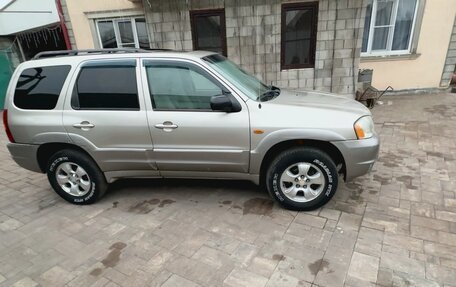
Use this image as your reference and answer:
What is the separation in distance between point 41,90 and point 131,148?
1289 millimetres

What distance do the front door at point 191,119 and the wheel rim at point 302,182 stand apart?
19.0 inches

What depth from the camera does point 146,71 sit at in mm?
3266

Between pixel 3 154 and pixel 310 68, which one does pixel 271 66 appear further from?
pixel 3 154

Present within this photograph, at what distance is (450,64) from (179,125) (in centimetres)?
895

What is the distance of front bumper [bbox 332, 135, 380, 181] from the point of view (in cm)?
297

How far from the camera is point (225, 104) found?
2.99 metres

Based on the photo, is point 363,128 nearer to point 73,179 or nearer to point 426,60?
point 73,179

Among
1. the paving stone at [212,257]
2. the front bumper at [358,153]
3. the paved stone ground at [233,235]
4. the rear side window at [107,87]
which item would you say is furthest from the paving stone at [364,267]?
the rear side window at [107,87]

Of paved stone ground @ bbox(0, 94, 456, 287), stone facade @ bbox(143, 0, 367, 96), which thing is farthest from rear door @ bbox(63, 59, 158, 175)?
stone facade @ bbox(143, 0, 367, 96)

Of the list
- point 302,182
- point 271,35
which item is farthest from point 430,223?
point 271,35

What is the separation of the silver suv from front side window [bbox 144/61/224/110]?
→ 0.01m

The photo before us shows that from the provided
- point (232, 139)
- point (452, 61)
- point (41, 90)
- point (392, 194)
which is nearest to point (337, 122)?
point (232, 139)

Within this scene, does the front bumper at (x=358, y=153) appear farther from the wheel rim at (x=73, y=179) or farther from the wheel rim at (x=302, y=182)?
the wheel rim at (x=73, y=179)

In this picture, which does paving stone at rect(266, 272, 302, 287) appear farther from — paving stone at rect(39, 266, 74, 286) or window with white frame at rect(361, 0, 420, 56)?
window with white frame at rect(361, 0, 420, 56)
